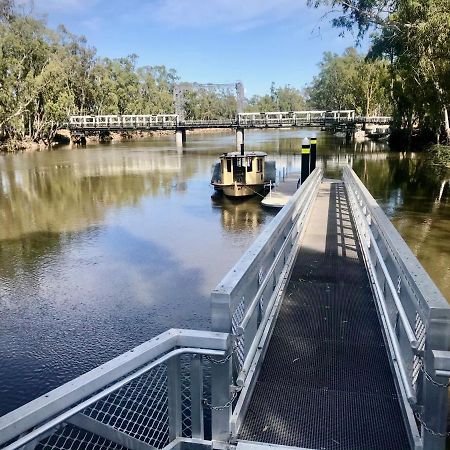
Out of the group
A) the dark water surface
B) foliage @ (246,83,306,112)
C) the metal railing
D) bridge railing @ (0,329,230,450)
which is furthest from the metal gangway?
foliage @ (246,83,306,112)

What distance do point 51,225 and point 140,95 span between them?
88405mm

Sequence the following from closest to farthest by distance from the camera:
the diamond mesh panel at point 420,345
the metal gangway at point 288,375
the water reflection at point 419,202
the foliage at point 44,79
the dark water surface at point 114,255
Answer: the metal gangway at point 288,375
the diamond mesh panel at point 420,345
the dark water surface at point 114,255
the water reflection at point 419,202
the foliage at point 44,79

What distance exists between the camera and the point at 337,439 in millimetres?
3283

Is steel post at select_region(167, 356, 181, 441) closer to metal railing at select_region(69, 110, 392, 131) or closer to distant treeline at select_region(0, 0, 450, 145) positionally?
distant treeline at select_region(0, 0, 450, 145)

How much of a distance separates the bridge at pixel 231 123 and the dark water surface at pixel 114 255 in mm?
36096

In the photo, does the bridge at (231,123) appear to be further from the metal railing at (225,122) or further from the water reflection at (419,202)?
the water reflection at (419,202)

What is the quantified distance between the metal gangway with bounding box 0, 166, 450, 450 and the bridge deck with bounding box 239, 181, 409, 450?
0.03 feet

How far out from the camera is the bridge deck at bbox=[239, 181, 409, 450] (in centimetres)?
333

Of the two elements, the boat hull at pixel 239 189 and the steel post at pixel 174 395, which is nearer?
the steel post at pixel 174 395

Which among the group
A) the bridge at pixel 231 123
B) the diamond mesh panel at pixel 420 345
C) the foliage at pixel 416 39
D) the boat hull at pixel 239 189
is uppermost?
the foliage at pixel 416 39

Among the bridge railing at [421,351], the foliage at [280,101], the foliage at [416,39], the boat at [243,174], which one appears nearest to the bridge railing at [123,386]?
the bridge railing at [421,351]

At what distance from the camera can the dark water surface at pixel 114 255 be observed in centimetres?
840

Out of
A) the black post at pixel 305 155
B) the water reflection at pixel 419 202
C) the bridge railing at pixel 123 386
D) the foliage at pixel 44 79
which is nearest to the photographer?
the bridge railing at pixel 123 386

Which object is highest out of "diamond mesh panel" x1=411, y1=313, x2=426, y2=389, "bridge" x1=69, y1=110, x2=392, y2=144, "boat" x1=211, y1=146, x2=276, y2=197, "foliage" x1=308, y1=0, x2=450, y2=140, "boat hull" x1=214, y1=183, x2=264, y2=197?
"foliage" x1=308, y1=0, x2=450, y2=140
